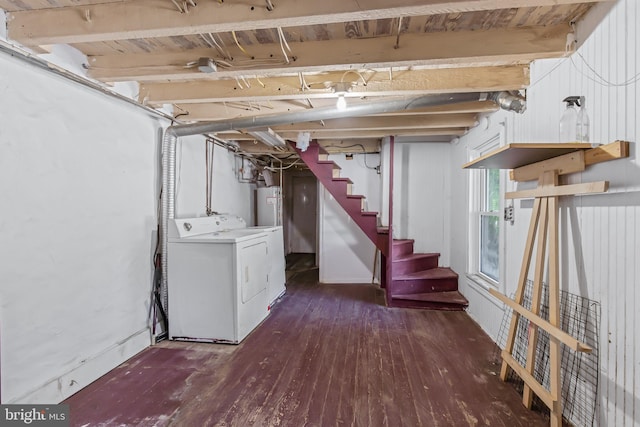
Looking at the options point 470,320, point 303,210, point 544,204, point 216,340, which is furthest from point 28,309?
point 303,210

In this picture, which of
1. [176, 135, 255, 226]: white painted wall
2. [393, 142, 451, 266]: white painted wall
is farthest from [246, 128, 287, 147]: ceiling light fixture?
[393, 142, 451, 266]: white painted wall

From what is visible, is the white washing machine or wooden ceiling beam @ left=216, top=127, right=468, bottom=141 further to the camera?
wooden ceiling beam @ left=216, top=127, right=468, bottom=141

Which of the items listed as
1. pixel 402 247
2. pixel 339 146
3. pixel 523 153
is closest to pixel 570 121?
pixel 523 153

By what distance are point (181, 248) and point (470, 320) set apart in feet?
10.2

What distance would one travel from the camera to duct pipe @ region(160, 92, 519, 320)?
2.32 meters

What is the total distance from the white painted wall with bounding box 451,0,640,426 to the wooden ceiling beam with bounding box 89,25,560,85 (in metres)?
0.25

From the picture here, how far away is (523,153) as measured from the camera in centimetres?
174

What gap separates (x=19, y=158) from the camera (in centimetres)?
171

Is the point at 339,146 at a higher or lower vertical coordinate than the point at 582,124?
higher

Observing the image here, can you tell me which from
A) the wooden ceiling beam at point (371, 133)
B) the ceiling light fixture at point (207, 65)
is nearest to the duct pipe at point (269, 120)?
the ceiling light fixture at point (207, 65)

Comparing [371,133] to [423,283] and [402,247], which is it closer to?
[402,247]

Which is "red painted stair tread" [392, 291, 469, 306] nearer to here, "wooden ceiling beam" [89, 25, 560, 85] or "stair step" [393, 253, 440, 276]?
"stair step" [393, 253, 440, 276]

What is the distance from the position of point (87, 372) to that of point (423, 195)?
4148 millimetres
